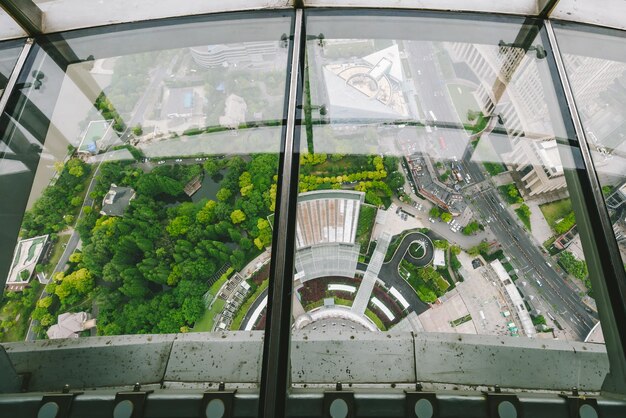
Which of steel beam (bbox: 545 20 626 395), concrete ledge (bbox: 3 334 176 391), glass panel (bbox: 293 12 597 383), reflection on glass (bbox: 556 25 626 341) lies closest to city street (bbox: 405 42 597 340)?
glass panel (bbox: 293 12 597 383)

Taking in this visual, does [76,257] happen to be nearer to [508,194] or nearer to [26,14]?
[26,14]

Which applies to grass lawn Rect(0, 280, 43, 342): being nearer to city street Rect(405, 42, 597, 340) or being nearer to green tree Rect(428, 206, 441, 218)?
city street Rect(405, 42, 597, 340)

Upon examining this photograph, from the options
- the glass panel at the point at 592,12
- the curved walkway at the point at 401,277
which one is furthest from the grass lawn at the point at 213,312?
the glass panel at the point at 592,12

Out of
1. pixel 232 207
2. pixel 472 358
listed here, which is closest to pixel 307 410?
pixel 472 358

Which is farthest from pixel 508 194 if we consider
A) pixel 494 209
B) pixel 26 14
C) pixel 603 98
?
pixel 26 14

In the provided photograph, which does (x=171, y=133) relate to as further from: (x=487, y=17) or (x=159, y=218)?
(x=487, y=17)

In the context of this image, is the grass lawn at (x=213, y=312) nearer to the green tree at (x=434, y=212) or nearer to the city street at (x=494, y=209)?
the city street at (x=494, y=209)
